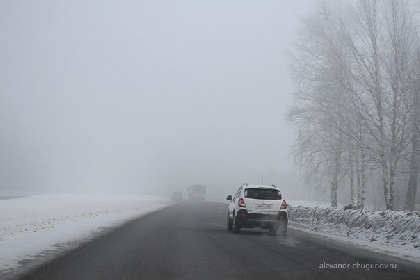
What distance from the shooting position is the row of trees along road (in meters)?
21.1

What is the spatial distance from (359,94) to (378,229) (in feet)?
34.0

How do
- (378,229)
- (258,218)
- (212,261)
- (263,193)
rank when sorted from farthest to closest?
(263,193) → (258,218) → (378,229) → (212,261)

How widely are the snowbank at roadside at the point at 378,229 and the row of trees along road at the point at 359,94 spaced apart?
3.03 metres

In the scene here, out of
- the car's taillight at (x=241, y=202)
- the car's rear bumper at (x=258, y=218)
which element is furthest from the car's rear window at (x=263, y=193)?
the car's rear bumper at (x=258, y=218)

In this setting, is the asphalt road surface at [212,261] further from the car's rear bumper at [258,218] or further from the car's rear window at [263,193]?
the car's rear window at [263,193]

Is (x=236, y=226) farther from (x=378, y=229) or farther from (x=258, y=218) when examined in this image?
(x=378, y=229)

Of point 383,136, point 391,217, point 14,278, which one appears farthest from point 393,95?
point 14,278

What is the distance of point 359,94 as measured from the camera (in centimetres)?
2395

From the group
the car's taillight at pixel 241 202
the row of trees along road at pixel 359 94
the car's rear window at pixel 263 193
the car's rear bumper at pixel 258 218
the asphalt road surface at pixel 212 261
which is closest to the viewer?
the asphalt road surface at pixel 212 261

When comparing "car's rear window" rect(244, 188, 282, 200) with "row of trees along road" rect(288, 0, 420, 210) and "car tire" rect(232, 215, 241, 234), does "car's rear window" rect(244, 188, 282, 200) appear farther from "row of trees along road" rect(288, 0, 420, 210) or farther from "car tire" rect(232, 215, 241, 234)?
"row of trees along road" rect(288, 0, 420, 210)

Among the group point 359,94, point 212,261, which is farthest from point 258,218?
point 359,94

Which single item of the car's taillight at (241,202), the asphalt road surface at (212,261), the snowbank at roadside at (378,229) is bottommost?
the asphalt road surface at (212,261)

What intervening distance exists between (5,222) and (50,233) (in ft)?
15.6

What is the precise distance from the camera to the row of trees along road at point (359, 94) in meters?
21.1
